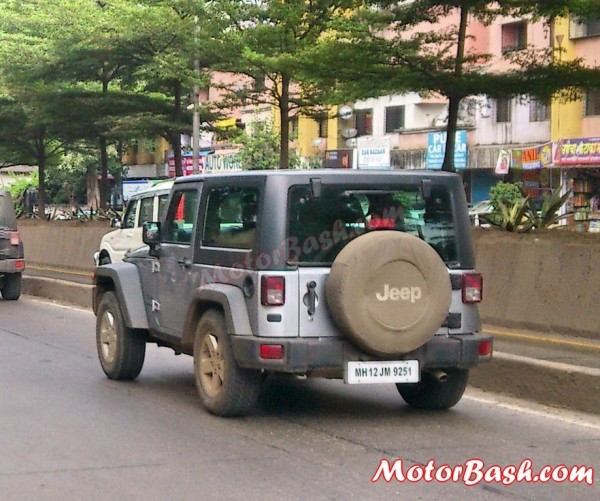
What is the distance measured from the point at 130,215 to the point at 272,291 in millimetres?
12617

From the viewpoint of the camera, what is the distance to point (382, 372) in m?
8.12

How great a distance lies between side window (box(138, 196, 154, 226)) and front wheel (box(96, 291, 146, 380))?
28.2 feet

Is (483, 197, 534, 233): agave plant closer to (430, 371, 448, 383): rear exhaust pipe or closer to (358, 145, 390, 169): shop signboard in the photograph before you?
(430, 371, 448, 383): rear exhaust pipe

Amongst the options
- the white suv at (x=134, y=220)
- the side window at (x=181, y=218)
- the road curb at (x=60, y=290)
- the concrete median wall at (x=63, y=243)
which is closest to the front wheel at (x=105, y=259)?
the white suv at (x=134, y=220)

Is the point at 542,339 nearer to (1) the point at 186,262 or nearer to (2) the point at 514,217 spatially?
(2) the point at 514,217

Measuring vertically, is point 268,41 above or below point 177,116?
above

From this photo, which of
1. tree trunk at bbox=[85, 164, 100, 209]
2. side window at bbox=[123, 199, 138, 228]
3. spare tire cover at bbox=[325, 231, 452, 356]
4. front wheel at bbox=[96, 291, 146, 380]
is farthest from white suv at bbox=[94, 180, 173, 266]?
tree trunk at bbox=[85, 164, 100, 209]

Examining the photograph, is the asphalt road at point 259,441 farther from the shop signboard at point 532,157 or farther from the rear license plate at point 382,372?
the shop signboard at point 532,157

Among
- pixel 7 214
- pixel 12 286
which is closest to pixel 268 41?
pixel 7 214

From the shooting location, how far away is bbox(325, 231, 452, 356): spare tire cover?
7910mm

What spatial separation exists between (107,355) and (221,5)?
40.9ft

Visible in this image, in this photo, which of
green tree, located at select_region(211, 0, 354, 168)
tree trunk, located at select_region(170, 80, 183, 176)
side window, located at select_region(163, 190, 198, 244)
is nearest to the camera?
side window, located at select_region(163, 190, 198, 244)

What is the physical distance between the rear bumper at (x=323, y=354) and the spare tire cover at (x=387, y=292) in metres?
0.15

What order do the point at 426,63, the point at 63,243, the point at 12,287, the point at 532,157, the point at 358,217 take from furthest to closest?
the point at 532,157 → the point at 63,243 → the point at 12,287 → the point at 426,63 → the point at 358,217
